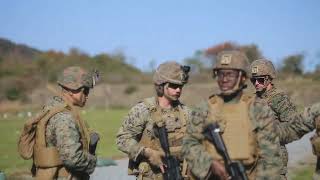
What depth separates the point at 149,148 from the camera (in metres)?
6.60

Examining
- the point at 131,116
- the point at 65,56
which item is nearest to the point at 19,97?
the point at 65,56

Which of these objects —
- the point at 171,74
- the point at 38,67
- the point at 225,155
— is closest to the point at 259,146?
the point at 225,155

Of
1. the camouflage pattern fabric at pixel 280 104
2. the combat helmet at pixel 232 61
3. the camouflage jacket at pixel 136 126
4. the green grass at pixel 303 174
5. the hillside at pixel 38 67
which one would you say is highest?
the hillside at pixel 38 67

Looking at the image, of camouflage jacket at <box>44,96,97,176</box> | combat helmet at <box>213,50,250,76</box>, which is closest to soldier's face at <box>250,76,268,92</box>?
combat helmet at <box>213,50,250,76</box>

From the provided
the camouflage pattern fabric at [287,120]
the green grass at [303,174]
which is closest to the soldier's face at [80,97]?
the camouflage pattern fabric at [287,120]

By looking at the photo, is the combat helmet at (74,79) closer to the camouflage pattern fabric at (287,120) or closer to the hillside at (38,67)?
the camouflage pattern fabric at (287,120)

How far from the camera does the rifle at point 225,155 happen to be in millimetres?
4945

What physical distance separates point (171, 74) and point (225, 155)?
1.87 metres

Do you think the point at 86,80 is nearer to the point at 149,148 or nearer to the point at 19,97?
the point at 149,148

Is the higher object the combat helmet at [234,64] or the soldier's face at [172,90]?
the combat helmet at [234,64]

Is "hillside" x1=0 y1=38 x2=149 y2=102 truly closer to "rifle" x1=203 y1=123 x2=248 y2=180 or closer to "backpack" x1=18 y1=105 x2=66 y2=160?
"backpack" x1=18 y1=105 x2=66 y2=160

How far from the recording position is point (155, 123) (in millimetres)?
6594

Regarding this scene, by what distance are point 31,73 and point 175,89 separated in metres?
77.1

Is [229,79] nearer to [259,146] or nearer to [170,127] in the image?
[259,146]
